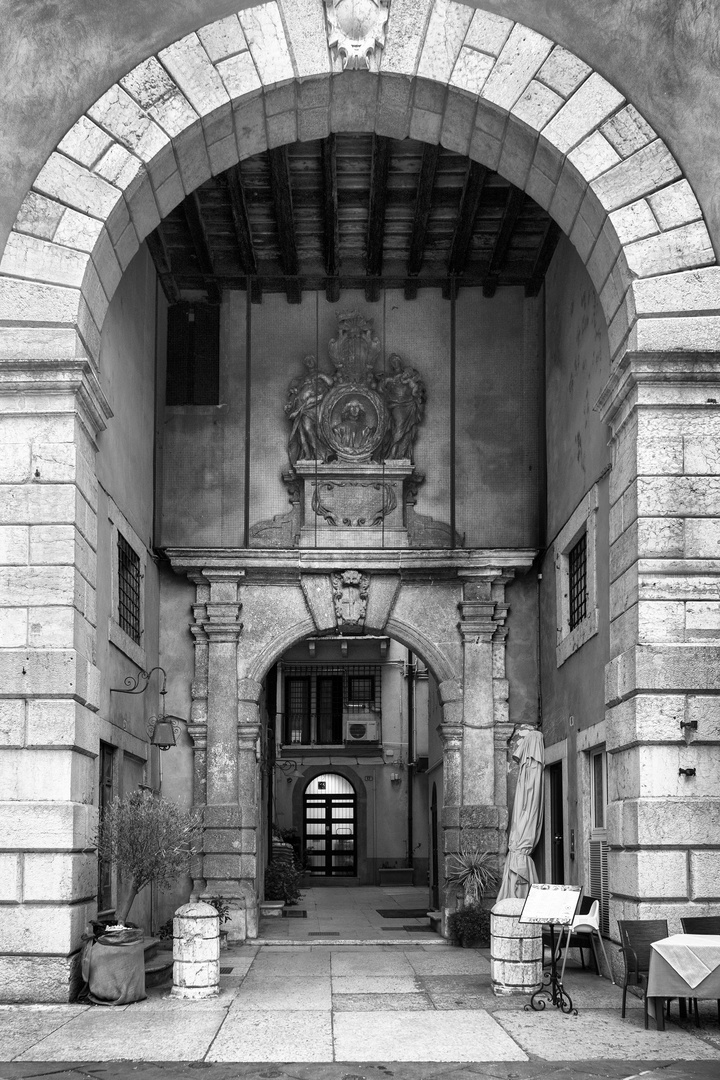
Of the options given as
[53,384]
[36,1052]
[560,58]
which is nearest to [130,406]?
[53,384]

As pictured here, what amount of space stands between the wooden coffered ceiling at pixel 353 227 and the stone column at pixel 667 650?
5.17 metres

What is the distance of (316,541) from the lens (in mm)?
17125

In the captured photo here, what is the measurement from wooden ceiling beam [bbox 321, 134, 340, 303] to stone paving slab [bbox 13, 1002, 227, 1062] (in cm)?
925

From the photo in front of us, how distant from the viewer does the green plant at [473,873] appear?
15867mm

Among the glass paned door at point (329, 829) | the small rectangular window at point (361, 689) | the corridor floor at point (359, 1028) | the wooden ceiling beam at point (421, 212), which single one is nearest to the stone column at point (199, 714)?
the corridor floor at point (359, 1028)

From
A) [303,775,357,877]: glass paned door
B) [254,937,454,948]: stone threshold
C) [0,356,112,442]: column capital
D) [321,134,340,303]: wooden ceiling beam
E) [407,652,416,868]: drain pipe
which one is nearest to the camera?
[0,356,112,442]: column capital

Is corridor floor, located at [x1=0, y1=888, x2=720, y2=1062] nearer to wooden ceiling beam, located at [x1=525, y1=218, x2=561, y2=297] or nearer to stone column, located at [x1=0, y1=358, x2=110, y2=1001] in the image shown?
stone column, located at [x1=0, y1=358, x2=110, y2=1001]

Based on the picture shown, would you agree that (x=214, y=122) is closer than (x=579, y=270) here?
Yes

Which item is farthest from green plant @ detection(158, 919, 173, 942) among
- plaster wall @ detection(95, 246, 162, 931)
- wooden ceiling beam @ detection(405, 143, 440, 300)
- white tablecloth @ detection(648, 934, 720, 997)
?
wooden ceiling beam @ detection(405, 143, 440, 300)

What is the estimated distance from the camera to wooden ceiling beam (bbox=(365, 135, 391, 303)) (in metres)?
14.5

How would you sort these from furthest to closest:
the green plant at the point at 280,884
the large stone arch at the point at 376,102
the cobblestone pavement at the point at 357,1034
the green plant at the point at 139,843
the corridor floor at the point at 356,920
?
1. the green plant at the point at 280,884
2. the corridor floor at the point at 356,920
3. the green plant at the point at 139,843
4. the large stone arch at the point at 376,102
5. the cobblestone pavement at the point at 357,1034

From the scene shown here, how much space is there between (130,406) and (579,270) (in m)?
5.52

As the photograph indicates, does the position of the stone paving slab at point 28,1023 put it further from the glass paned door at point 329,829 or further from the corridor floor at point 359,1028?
the glass paned door at point 329,829

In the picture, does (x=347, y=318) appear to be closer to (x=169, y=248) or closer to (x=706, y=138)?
(x=169, y=248)
